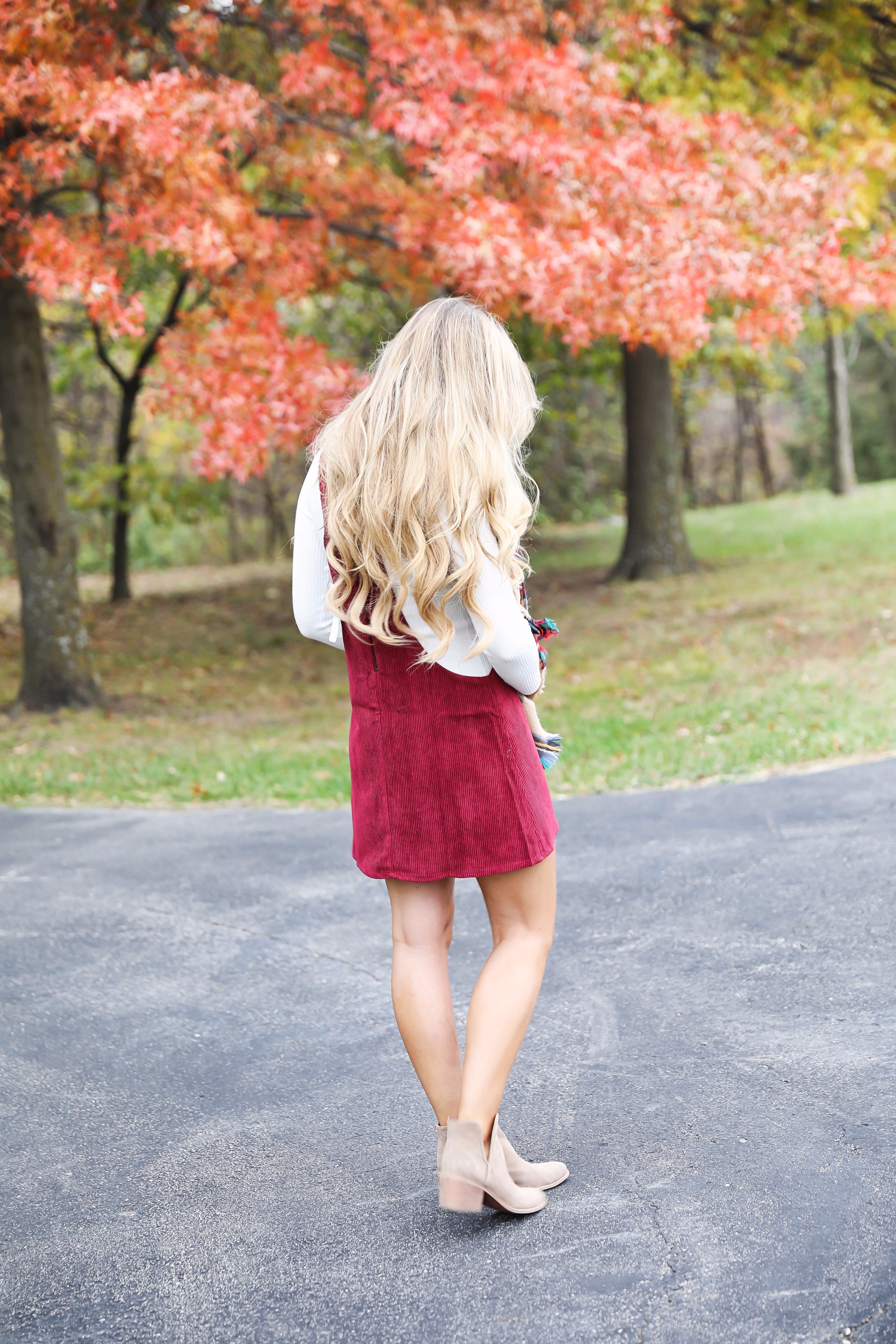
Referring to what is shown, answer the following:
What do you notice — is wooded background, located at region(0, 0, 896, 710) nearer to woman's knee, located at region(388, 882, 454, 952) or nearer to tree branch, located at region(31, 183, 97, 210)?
tree branch, located at region(31, 183, 97, 210)

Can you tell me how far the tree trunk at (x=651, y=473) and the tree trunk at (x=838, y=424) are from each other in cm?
860

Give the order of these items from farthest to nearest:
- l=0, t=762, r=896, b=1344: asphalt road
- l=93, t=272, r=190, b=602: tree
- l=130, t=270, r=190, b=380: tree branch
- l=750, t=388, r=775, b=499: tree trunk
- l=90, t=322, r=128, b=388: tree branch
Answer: l=750, t=388, r=775, b=499: tree trunk, l=90, t=322, r=128, b=388: tree branch, l=93, t=272, r=190, b=602: tree, l=130, t=270, r=190, b=380: tree branch, l=0, t=762, r=896, b=1344: asphalt road

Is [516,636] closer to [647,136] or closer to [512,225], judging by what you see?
[512,225]

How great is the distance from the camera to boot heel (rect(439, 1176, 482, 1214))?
2.41 m

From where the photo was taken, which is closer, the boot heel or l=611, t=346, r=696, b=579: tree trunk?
the boot heel

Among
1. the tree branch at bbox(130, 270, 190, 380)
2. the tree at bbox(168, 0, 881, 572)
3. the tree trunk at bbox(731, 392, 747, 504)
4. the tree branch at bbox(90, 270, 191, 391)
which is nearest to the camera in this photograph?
the tree at bbox(168, 0, 881, 572)

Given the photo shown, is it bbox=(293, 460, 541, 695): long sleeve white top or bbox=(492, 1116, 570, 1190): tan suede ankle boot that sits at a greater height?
bbox=(293, 460, 541, 695): long sleeve white top

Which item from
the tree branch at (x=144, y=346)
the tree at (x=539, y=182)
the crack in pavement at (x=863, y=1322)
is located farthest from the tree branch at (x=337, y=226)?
the crack in pavement at (x=863, y=1322)

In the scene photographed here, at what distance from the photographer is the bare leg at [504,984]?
2.48 m

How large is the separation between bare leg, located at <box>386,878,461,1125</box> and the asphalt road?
0.34 meters

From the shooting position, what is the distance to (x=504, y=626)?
238cm

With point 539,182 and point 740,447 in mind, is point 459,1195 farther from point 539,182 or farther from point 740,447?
point 740,447

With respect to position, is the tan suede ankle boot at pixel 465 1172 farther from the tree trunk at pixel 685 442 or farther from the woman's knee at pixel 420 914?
the tree trunk at pixel 685 442


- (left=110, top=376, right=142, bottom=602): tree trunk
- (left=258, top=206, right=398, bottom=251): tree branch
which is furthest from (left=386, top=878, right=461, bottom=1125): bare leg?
(left=110, top=376, right=142, bottom=602): tree trunk
